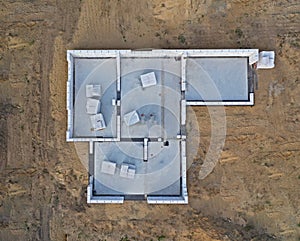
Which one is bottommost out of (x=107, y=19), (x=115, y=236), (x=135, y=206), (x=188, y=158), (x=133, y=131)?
(x=115, y=236)

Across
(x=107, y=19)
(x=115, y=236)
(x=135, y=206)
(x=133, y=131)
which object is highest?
(x=107, y=19)

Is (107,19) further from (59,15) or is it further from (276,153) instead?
(276,153)

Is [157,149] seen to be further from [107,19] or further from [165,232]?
[107,19]

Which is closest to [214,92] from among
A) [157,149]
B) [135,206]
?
[157,149]

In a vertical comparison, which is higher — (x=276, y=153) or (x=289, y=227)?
(x=276, y=153)

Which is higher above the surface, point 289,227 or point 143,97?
point 143,97

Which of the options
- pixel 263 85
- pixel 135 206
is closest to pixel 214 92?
pixel 263 85
